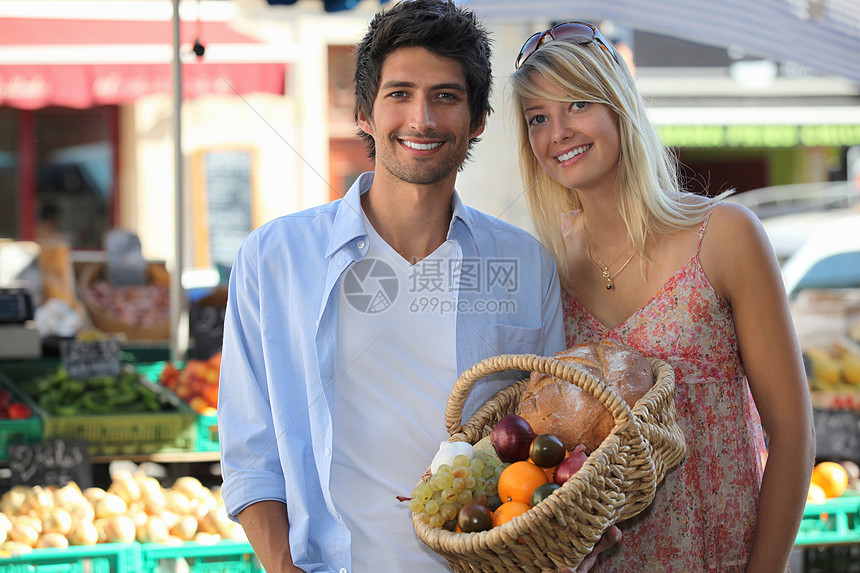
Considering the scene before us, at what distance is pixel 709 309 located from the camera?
1686 millimetres

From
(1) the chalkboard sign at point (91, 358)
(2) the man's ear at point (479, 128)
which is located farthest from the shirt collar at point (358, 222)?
(1) the chalkboard sign at point (91, 358)

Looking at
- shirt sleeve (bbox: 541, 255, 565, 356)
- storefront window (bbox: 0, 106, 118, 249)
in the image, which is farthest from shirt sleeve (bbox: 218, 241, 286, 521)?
storefront window (bbox: 0, 106, 118, 249)

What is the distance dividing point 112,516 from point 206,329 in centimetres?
136

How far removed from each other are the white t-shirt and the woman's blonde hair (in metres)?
0.39

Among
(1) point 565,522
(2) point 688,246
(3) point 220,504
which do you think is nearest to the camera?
(1) point 565,522

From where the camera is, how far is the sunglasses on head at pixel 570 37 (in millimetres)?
1781

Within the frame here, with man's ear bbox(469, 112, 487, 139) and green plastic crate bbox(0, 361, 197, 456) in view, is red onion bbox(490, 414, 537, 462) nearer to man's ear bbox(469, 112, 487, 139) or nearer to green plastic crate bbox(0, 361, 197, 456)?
man's ear bbox(469, 112, 487, 139)

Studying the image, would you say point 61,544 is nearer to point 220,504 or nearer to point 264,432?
point 220,504

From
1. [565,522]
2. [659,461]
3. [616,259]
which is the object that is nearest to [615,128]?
[616,259]

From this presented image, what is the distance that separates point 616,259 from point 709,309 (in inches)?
9.3

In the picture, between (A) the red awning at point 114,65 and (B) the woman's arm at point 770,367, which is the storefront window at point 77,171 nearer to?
(A) the red awning at point 114,65

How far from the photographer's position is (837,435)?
10.8 feet

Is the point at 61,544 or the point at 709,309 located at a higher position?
the point at 709,309

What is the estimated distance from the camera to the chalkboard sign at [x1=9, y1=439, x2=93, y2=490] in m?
2.78
